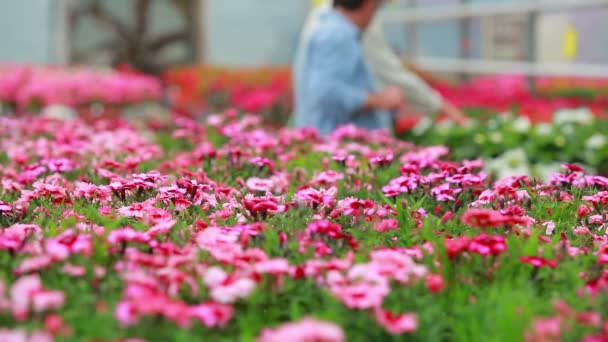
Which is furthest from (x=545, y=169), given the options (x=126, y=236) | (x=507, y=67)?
(x=507, y=67)

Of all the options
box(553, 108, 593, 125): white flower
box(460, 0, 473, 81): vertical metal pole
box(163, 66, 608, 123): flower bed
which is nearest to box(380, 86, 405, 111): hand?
box(553, 108, 593, 125): white flower

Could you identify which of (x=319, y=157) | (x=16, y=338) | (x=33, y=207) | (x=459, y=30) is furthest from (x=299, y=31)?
(x=16, y=338)

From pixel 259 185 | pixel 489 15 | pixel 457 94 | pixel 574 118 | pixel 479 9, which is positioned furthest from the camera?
pixel 479 9

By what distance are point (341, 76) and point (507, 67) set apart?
17.1ft

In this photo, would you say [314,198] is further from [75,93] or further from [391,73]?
[75,93]

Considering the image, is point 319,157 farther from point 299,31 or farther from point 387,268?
point 299,31

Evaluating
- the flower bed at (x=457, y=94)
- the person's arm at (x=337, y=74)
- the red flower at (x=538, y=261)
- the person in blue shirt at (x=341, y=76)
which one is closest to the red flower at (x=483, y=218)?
the red flower at (x=538, y=261)

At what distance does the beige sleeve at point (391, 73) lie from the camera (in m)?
5.79

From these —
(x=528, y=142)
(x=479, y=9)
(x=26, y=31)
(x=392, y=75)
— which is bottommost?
(x=528, y=142)

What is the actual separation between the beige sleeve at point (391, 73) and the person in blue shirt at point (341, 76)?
425 mm

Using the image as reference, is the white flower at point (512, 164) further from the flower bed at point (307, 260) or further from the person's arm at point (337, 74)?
the flower bed at point (307, 260)

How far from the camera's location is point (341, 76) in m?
5.17

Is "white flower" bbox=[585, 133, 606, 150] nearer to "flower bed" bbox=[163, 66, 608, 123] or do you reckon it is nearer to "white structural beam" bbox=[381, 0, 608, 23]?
"flower bed" bbox=[163, 66, 608, 123]

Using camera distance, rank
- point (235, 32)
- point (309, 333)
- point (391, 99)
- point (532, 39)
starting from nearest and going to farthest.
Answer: point (309, 333) → point (391, 99) → point (532, 39) → point (235, 32)
